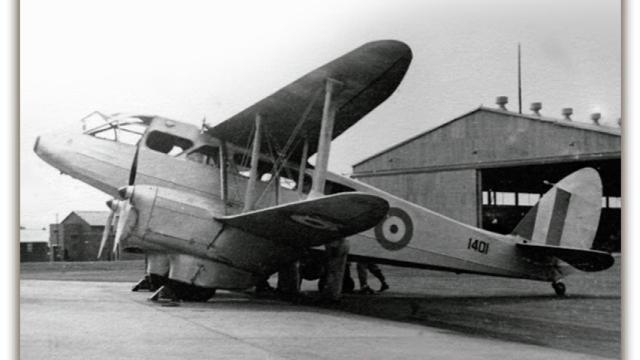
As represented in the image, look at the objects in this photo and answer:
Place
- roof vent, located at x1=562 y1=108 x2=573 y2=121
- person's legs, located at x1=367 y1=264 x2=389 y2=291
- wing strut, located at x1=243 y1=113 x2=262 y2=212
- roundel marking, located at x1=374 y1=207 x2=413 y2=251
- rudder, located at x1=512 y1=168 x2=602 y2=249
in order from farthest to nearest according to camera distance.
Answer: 1. person's legs, located at x1=367 y1=264 x2=389 y2=291
2. roundel marking, located at x1=374 y1=207 x2=413 y2=251
3. wing strut, located at x1=243 y1=113 x2=262 y2=212
4. rudder, located at x1=512 y1=168 x2=602 y2=249
5. roof vent, located at x1=562 y1=108 x2=573 y2=121

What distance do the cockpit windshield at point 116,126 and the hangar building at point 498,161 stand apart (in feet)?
8.02

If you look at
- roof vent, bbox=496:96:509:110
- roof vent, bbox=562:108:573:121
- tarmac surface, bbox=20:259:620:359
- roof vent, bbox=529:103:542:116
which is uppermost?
roof vent, bbox=496:96:509:110

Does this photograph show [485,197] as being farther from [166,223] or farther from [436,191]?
[166,223]

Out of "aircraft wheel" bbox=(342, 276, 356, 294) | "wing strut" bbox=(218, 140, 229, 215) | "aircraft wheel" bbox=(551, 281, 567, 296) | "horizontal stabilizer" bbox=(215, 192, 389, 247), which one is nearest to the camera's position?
"horizontal stabilizer" bbox=(215, 192, 389, 247)

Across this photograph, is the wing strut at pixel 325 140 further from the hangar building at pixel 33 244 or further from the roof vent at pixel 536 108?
the hangar building at pixel 33 244

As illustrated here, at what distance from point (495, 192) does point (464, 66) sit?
1.73 meters

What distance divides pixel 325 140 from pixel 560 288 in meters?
4.19

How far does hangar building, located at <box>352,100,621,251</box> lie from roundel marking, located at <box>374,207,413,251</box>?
1.32 ft

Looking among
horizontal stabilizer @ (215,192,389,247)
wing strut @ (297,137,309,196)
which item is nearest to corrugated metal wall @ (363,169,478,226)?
wing strut @ (297,137,309,196)

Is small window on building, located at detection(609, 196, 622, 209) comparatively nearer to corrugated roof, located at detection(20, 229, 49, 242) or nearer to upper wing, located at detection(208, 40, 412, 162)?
upper wing, located at detection(208, 40, 412, 162)

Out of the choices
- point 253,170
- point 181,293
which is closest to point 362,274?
point 253,170

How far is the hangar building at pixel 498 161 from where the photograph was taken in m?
6.34

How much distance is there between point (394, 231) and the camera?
861cm

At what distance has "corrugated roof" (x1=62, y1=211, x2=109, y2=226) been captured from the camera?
701 cm
